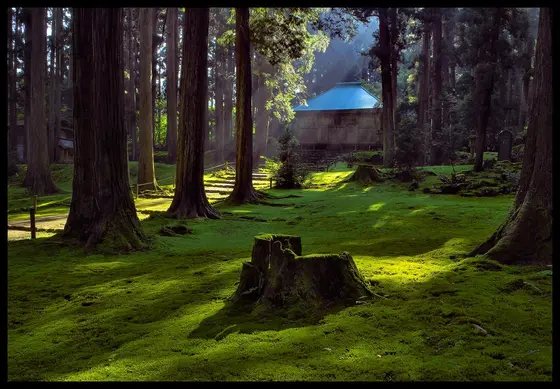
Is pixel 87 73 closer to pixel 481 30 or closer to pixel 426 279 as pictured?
pixel 426 279

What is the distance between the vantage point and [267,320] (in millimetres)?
5641

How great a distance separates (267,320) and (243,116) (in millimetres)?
14870

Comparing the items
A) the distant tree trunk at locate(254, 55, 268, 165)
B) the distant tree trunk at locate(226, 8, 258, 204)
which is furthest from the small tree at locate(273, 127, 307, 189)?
the distant tree trunk at locate(254, 55, 268, 165)

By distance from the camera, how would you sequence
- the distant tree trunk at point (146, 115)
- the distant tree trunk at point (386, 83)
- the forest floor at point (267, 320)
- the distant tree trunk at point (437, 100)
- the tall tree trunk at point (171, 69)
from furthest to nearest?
the tall tree trunk at point (171, 69)
the distant tree trunk at point (437, 100)
the distant tree trunk at point (386, 83)
the distant tree trunk at point (146, 115)
the forest floor at point (267, 320)

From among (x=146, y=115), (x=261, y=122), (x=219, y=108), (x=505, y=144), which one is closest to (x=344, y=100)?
(x=261, y=122)

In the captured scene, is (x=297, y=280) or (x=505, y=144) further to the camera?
(x=505, y=144)

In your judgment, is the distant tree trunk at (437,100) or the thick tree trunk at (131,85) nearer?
the distant tree trunk at (437,100)

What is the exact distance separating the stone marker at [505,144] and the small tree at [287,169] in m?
10.6

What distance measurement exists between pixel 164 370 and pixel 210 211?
1126cm

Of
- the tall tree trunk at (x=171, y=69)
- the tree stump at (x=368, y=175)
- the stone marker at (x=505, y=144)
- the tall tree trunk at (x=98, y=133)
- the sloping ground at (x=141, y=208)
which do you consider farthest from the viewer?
the tall tree trunk at (x=171, y=69)

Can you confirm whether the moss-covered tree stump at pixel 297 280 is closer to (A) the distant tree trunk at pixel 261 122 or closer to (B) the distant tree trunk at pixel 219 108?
(B) the distant tree trunk at pixel 219 108

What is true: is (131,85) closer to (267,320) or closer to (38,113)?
(38,113)

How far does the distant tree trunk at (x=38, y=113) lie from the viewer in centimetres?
2367

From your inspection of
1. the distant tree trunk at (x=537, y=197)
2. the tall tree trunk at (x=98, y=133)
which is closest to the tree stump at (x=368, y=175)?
the tall tree trunk at (x=98, y=133)
